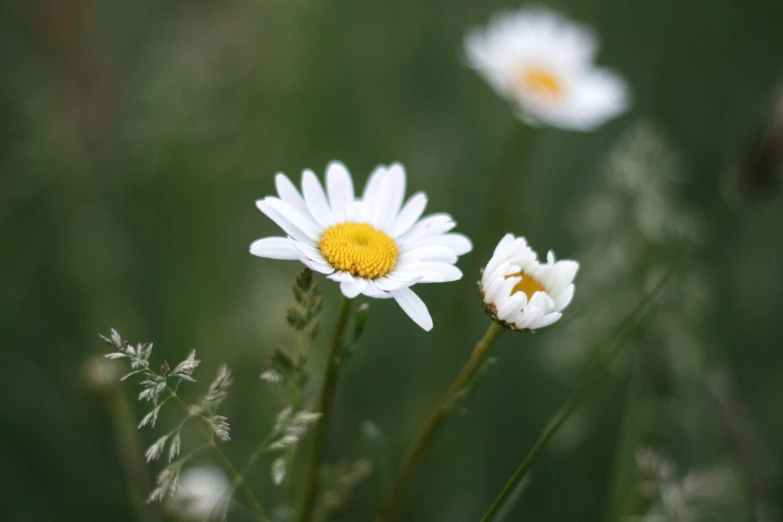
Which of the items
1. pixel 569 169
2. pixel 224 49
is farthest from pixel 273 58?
pixel 569 169

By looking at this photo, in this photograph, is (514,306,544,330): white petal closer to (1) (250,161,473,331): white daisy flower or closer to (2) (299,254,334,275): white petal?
(1) (250,161,473,331): white daisy flower

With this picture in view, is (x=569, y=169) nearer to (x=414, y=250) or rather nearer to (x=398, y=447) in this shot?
(x=398, y=447)

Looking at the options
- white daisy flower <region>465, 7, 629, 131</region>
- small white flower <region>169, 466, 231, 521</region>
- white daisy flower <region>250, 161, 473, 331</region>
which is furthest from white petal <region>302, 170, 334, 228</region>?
white daisy flower <region>465, 7, 629, 131</region>

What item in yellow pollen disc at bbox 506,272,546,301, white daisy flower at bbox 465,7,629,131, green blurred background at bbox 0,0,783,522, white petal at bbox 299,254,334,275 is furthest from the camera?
white daisy flower at bbox 465,7,629,131

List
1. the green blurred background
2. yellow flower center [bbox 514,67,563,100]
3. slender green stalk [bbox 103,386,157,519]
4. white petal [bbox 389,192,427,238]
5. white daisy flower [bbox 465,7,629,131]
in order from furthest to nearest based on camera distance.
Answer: yellow flower center [bbox 514,67,563,100]
white daisy flower [bbox 465,7,629,131]
the green blurred background
slender green stalk [bbox 103,386,157,519]
white petal [bbox 389,192,427,238]

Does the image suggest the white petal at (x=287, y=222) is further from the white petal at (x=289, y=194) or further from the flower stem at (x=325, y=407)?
the flower stem at (x=325, y=407)

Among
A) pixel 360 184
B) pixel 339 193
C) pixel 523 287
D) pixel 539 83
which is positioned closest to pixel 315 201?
pixel 339 193

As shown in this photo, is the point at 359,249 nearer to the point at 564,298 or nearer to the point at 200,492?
the point at 564,298
